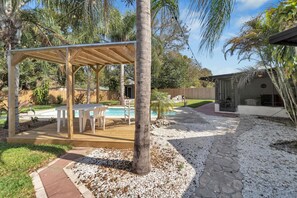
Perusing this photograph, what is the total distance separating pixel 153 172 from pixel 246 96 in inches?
544

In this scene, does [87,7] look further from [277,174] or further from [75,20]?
[277,174]

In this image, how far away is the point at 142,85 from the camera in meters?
3.14

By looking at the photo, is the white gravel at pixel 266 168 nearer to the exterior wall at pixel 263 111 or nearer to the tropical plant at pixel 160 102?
the tropical plant at pixel 160 102

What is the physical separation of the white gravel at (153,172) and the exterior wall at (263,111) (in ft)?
25.0

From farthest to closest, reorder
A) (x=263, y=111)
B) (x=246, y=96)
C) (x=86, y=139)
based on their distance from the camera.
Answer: (x=246, y=96), (x=263, y=111), (x=86, y=139)

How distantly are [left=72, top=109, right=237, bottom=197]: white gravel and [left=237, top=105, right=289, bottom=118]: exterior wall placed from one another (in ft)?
25.0

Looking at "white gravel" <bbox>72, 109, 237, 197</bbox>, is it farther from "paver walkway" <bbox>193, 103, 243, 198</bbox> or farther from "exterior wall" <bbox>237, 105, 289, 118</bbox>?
"exterior wall" <bbox>237, 105, 289, 118</bbox>

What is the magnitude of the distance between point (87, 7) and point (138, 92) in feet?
7.98

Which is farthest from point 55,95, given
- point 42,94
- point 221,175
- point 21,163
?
point 221,175

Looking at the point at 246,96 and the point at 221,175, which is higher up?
the point at 246,96

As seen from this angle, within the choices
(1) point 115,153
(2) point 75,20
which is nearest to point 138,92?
(1) point 115,153

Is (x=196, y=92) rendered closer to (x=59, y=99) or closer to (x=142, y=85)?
(x=59, y=99)

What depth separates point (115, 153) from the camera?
4391 millimetres

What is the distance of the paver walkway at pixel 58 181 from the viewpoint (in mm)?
2801
